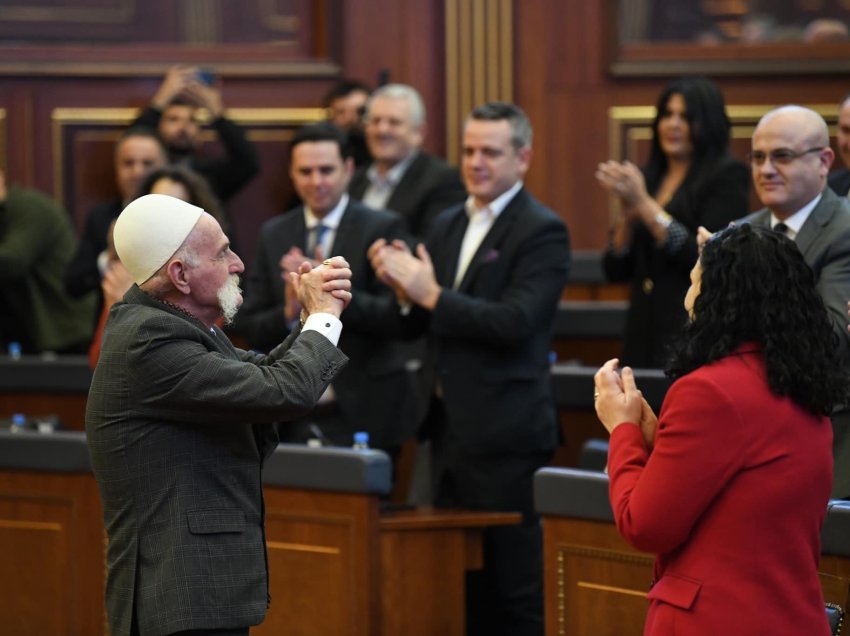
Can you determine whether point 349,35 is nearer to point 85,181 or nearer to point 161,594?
point 85,181

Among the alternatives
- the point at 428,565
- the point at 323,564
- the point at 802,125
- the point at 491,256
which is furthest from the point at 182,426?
the point at 491,256

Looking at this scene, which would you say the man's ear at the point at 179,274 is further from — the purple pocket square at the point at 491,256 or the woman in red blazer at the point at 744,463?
the purple pocket square at the point at 491,256

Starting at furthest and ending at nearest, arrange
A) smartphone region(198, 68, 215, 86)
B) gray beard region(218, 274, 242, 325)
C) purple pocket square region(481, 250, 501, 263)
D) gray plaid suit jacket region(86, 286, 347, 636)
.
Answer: smartphone region(198, 68, 215, 86), purple pocket square region(481, 250, 501, 263), gray beard region(218, 274, 242, 325), gray plaid suit jacket region(86, 286, 347, 636)

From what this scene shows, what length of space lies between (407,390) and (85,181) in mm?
2715

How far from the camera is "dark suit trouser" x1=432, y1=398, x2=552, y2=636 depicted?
438 cm

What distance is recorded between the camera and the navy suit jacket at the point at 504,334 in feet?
14.3

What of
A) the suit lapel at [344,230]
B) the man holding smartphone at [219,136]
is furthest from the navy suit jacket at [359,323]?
the man holding smartphone at [219,136]

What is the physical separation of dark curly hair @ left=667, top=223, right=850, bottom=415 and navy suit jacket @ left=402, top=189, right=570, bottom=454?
1793 millimetres

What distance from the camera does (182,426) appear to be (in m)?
2.69

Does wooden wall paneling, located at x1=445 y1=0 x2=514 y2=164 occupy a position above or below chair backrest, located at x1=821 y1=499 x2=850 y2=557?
above

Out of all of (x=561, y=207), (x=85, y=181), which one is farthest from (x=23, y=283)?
(x=561, y=207)

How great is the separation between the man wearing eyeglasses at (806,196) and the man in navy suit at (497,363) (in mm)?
894

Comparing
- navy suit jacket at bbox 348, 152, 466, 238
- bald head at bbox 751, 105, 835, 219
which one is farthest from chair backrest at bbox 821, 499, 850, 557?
navy suit jacket at bbox 348, 152, 466, 238

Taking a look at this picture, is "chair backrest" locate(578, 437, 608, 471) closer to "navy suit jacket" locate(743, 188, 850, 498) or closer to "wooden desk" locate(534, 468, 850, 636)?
"wooden desk" locate(534, 468, 850, 636)
